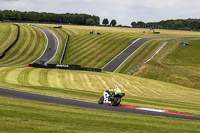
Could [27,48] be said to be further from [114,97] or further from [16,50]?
[114,97]

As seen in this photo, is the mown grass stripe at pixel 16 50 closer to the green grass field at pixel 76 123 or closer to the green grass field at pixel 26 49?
the green grass field at pixel 26 49

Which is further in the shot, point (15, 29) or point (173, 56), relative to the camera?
point (15, 29)

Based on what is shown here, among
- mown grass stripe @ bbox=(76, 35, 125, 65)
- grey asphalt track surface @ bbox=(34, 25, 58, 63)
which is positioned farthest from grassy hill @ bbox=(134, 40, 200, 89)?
grey asphalt track surface @ bbox=(34, 25, 58, 63)

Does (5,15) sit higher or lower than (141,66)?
higher

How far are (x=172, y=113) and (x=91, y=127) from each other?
29.1 feet

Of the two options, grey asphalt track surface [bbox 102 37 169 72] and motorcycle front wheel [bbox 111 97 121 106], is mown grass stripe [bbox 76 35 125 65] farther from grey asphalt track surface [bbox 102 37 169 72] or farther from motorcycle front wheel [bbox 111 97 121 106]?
motorcycle front wheel [bbox 111 97 121 106]

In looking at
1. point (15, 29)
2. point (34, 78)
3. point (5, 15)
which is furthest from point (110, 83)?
point (5, 15)

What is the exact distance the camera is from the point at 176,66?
67.2 metres

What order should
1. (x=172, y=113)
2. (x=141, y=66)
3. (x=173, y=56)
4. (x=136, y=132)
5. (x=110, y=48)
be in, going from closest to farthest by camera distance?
(x=136, y=132), (x=172, y=113), (x=141, y=66), (x=173, y=56), (x=110, y=48)

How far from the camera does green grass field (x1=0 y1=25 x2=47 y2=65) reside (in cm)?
7957

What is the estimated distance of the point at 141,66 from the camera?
69625 millimetres

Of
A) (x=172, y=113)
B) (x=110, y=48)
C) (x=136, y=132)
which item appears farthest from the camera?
(x=110, y=48)

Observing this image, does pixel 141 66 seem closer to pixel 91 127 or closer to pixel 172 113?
pixel 172 113

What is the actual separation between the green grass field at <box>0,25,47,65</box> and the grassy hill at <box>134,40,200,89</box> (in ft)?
121
